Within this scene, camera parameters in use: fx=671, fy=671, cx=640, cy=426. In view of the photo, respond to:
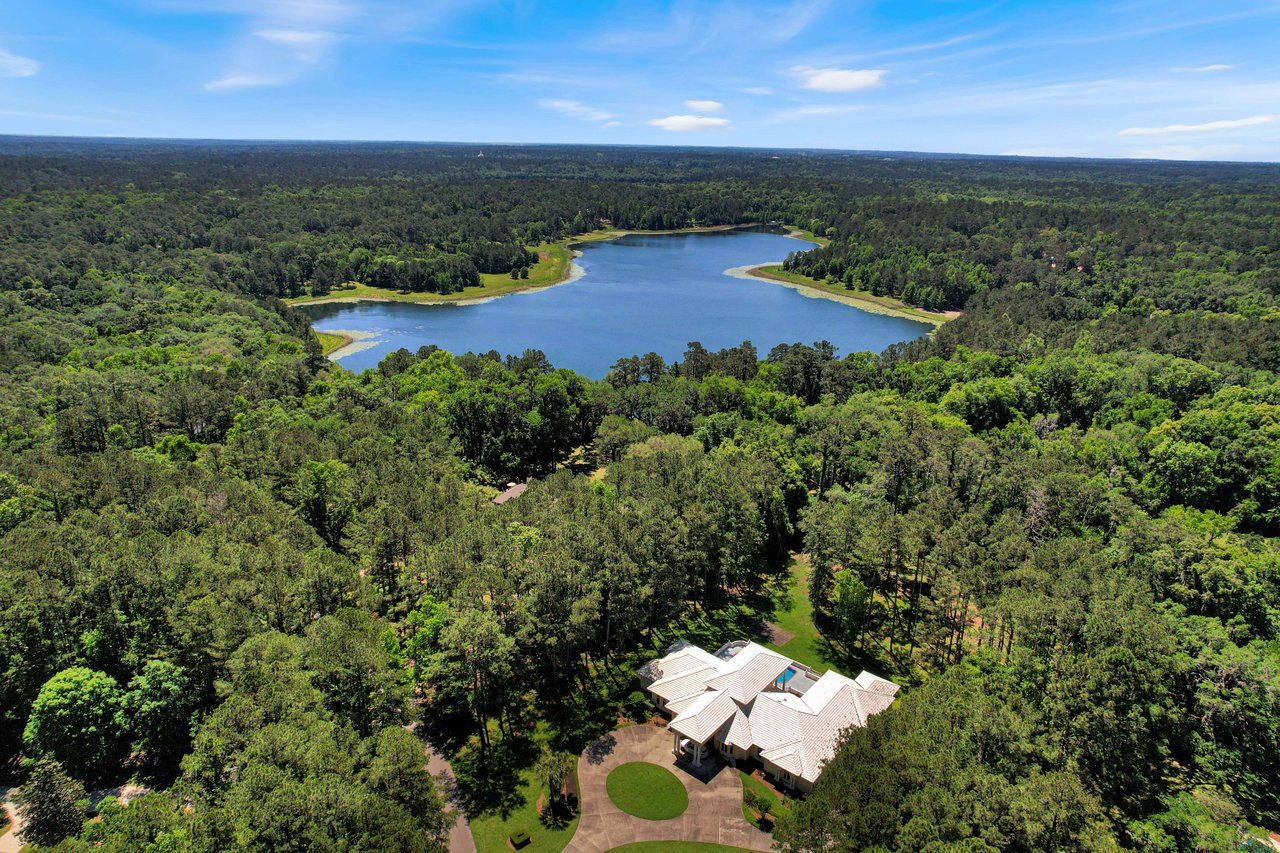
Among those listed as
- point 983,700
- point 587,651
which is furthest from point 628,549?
point 983,700

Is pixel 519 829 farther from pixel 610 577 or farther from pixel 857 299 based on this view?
pixel 857 299

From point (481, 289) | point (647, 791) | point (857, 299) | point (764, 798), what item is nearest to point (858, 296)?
point (857, 299)

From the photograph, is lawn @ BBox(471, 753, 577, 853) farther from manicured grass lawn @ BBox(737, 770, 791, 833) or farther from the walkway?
manicured grass lawn @ BBox(737, 770, 791, 833)

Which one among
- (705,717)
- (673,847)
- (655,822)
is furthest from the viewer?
(705,717)

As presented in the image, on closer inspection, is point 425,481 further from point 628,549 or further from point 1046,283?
point 1046,283

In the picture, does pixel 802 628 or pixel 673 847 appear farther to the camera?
pixel 802 628

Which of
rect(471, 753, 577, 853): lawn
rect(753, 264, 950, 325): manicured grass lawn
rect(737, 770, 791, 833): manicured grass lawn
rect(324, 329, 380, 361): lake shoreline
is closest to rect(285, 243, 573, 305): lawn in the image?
rect(324, 329, 380, 361): lake shoreline
